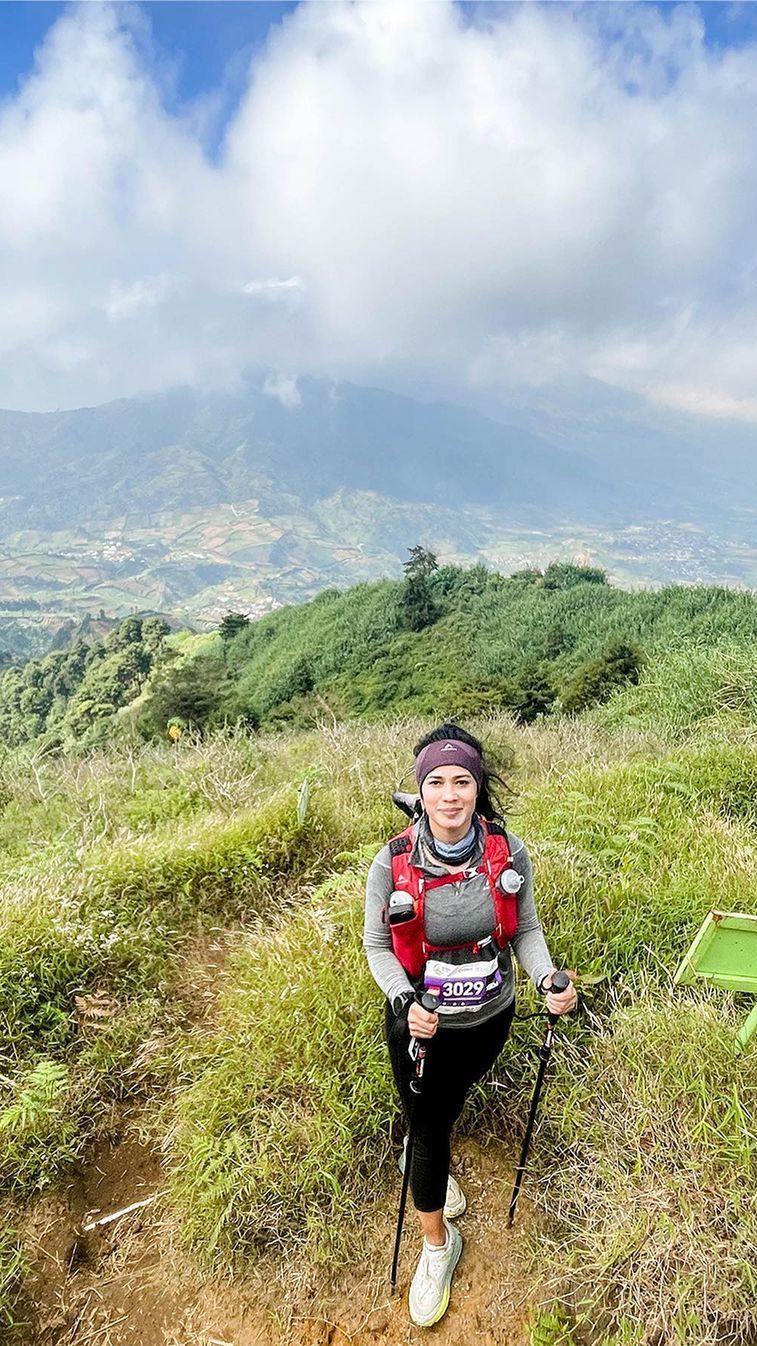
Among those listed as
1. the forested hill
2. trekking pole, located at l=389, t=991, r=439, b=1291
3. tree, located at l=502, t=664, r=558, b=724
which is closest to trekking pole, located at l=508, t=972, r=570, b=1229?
trekking pole, located at l=389, t=991, r=439, b=1291

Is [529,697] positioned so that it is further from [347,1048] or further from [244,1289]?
[244,1289]

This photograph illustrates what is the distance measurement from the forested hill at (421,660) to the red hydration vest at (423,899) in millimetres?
6751

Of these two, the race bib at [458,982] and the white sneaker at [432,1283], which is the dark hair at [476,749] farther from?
the white sneaker at [432,1283]

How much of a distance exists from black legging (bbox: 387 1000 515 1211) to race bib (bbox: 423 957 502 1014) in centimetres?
9

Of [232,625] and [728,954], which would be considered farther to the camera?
[232,625]

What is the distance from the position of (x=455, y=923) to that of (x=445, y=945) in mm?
75

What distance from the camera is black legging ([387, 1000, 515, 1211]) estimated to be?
1906 mm

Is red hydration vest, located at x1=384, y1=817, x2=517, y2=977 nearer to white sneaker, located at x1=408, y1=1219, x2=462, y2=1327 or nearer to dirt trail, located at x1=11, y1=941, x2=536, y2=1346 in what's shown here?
white sneaker, located at x1=408, y1=1219, x2=462, y2=1327

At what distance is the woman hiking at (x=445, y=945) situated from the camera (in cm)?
186

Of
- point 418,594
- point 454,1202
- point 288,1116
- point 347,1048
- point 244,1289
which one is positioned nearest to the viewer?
point 244,1289

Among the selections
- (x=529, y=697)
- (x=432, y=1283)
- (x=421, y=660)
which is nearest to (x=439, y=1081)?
(x=432, y=1283)

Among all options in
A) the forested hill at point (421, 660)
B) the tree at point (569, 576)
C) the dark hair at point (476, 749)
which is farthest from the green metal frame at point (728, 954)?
the tree at point (569, 576)

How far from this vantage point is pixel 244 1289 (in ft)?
6.85

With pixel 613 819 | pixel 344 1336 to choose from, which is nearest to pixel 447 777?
pixel 344 1336
